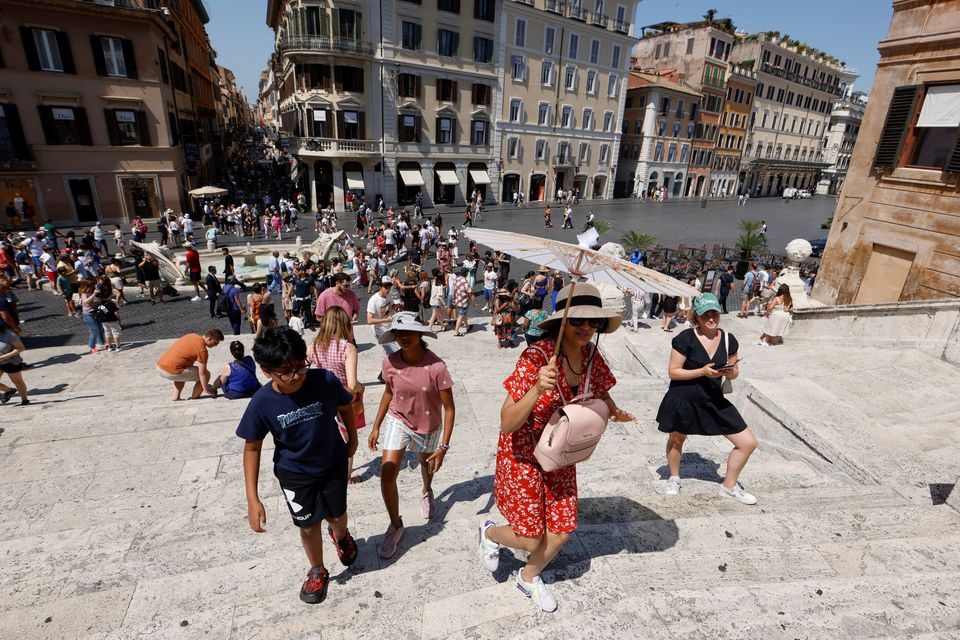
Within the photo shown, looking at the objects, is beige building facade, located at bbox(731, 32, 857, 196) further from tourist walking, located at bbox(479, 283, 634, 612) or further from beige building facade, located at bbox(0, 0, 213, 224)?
tourist walking, located at bbox(479, 283, 634, 612)

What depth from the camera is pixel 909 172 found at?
33.9 ft

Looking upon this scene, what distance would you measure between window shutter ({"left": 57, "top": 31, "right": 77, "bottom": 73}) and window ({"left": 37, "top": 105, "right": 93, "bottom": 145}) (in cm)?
158

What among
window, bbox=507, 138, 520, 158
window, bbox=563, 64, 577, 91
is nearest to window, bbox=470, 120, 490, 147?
window, bbox=507, 138, 520, 158

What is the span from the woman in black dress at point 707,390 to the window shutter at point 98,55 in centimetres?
2772

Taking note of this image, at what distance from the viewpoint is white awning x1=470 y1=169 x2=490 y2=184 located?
111 feet

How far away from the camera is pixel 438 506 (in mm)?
3877

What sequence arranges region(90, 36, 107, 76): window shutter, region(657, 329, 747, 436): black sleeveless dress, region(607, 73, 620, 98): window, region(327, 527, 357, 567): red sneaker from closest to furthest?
region(327, 527, 357, 567): red sneaker < region(657, 329, 747, 436): black sleeveless dress < region(90, 36, 107, 76): window shutter < region(607, 73, 620, 98): window

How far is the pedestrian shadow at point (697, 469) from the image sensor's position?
438cm

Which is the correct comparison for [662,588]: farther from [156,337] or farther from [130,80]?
[130,80]

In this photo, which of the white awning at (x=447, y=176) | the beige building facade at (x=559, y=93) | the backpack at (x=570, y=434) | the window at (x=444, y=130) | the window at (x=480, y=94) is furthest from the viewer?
the beige building facade at (x=559, y=93)

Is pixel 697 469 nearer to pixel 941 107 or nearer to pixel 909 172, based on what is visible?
pixel 909 172

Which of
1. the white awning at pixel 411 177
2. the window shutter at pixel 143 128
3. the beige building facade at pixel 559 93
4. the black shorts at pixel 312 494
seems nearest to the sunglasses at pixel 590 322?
the black shorts at pixel 312 494

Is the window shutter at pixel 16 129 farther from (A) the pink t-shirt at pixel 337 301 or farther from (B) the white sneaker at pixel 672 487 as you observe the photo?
(B) the white sneaker at pixel 672 487

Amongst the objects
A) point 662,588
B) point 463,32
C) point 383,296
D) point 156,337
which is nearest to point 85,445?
point 383,296
